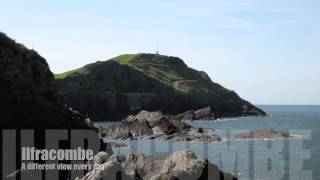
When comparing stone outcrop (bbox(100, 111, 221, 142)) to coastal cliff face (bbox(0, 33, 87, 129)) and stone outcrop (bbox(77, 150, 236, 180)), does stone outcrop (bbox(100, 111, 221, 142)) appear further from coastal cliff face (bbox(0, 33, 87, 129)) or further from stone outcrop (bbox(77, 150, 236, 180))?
stone outcrop (bbox(77, 150, 236, 180))

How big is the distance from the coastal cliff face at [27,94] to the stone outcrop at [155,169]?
25.6 m

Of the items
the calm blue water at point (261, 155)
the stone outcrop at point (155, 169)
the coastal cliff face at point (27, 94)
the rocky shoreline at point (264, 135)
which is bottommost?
the calm blue water at point (261, 155)

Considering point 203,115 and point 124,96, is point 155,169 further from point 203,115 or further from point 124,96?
point 124,96

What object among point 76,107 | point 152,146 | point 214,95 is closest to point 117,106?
point 76,107

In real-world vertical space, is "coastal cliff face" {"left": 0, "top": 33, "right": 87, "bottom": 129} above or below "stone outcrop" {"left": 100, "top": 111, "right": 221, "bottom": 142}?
above

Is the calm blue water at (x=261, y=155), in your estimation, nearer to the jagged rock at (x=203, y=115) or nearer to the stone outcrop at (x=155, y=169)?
the stone outcrop at (x=155, y=169)

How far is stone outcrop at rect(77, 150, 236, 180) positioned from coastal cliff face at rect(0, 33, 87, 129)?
25642 millimetres

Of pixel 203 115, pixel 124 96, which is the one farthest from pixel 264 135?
pixel 124 96

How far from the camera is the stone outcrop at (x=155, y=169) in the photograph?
885 inches

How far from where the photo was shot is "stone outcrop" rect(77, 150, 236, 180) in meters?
22.5

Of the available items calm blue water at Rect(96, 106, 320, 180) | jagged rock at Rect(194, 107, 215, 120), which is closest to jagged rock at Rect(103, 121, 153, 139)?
calm blue water at Rect(96, 106, 320, 180)

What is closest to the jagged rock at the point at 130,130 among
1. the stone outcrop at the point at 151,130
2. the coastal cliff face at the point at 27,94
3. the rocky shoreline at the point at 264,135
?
the stone outcrop at the point at 151,130

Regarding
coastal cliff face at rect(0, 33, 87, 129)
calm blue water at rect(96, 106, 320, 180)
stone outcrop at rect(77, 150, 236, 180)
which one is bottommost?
calm blue water at rect(96, 106, 320, 180)

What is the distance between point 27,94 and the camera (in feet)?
183
